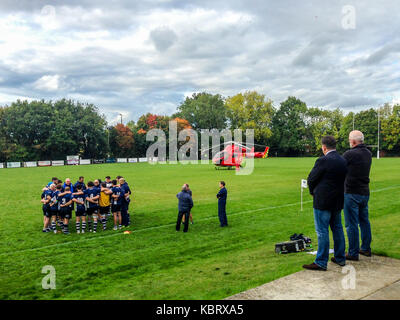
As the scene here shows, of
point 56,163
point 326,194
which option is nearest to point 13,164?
point 56,163

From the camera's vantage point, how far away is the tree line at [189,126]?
79.5 meters

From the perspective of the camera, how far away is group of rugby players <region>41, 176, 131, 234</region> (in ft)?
39.5

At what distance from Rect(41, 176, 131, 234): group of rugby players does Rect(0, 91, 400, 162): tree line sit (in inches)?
2806

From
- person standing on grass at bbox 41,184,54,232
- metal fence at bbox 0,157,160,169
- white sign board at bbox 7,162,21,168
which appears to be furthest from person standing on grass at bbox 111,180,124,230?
white sign board at bbox 7,162,21,168

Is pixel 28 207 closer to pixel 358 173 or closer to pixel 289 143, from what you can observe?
pixel 358 173

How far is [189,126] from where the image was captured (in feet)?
332

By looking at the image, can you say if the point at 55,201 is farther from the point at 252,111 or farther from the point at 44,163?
the point at 252,111

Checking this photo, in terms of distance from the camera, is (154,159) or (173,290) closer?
(173,290)

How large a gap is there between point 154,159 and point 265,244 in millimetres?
77929

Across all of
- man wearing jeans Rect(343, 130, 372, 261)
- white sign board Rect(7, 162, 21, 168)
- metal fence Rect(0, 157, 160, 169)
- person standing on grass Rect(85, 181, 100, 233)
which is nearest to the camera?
man wearing jeans Rect(343, 130, 372, 261)

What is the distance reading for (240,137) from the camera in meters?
102

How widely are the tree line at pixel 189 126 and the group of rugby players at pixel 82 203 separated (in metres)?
71.3

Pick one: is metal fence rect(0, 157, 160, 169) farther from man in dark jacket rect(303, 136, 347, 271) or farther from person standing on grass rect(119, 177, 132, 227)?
man in dark jacket rect(303, 136, 347, 271)
